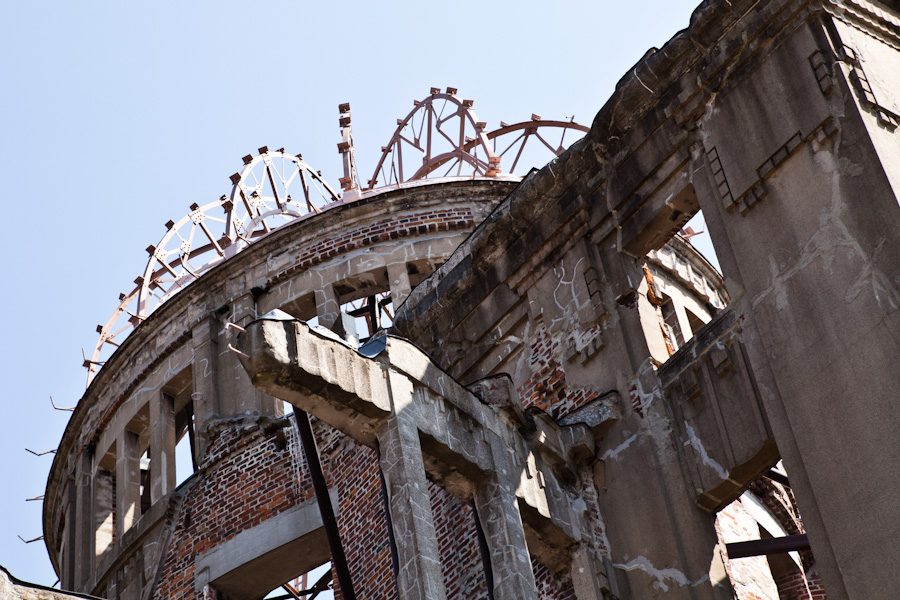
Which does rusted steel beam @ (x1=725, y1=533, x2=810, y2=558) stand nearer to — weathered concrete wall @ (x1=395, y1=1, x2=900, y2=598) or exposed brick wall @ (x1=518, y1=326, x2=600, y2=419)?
weathered concrete wall @ (x1=395, y1=1, x2=900, y2=598)

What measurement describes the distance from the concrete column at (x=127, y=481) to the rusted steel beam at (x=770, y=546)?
1110 cm

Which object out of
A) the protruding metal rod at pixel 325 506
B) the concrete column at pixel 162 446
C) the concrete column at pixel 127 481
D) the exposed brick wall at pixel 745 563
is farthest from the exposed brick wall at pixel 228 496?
the exposed brick wall at pixel 745 563

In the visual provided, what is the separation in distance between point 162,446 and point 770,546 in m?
11.2

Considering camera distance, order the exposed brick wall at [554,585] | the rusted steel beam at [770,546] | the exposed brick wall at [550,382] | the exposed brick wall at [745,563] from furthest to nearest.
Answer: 1. the exposed brick wall at [550,382]
2. the exposed brick wall at [745,563]
3. the exposed brick wall at [554,585]
4. the rusted steel beam at [770,546]

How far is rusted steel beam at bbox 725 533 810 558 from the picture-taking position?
1037 centimetres

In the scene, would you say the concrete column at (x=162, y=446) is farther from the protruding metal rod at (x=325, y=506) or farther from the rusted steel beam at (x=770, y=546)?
the rusted steel beam at (x=770, y=546)

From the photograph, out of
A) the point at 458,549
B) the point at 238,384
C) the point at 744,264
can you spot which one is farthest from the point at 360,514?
the point at 744,264

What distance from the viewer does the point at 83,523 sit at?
803 inches

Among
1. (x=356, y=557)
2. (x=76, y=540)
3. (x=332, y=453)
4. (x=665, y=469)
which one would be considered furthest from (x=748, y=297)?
(x=76, y=540)

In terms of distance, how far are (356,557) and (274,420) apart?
369 cm

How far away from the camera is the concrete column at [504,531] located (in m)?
10.2

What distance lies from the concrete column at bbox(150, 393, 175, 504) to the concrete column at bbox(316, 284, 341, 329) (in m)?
2.94

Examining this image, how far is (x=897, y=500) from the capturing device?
8.92 meters

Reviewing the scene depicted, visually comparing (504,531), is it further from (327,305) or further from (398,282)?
(327,305)
